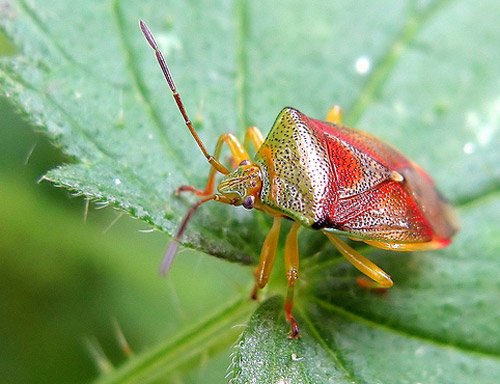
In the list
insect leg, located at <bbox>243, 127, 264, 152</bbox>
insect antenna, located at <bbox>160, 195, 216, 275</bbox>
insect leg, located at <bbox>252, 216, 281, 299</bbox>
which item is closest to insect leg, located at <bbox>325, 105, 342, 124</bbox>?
insect leg, located at <bbox>243, 127, 264, 152</bbox>

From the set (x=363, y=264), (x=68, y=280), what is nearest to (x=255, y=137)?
(x=363, y=264)

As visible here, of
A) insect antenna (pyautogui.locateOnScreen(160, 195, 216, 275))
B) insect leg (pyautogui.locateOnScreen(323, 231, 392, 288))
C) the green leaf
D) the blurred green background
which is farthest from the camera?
the blurred green background

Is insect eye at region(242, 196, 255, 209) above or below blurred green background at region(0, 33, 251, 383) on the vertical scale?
above

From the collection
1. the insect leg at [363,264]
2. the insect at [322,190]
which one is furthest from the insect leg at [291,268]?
the insect leg at [363,264]

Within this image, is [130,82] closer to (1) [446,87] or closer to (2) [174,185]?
(2) [174,185]

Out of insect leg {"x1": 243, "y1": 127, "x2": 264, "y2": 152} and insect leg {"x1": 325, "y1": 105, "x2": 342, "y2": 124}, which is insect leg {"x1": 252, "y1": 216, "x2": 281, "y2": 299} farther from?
insect leg {"x1": 325, "y1": 105, "x2": 342, "y2": 124}

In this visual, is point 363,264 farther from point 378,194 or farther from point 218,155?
point 218,155

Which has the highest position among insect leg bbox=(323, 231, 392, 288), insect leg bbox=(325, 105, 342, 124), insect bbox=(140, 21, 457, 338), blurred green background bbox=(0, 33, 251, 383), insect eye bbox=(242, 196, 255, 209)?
insect leg bbox=(325, 105, 342, 124)

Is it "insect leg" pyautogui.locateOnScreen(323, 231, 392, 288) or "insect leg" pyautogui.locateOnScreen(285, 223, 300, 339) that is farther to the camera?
"insect leg" pyautogui.locateOnScreen(323, 231, 392, 288)
